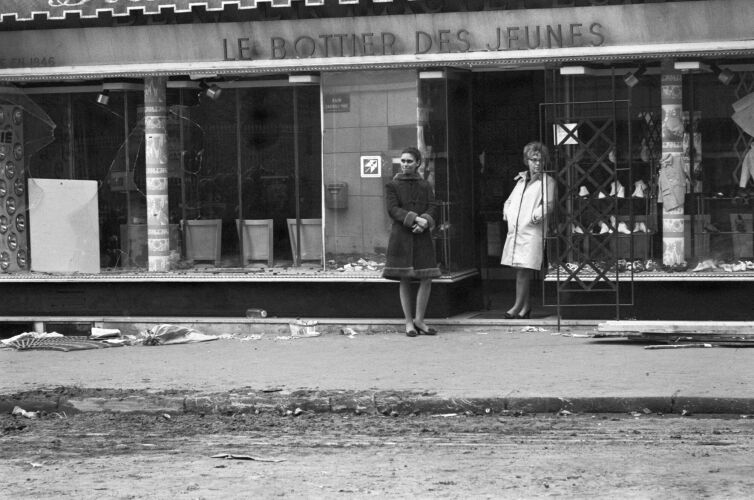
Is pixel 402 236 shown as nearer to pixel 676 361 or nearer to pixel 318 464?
pixel 676 361

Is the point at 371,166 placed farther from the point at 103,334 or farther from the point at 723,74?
the point at 723,74

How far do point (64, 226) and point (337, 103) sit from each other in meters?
3.79

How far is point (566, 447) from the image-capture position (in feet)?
30.1

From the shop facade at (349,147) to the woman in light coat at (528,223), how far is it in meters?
0.24

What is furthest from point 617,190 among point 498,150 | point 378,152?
point 378,152

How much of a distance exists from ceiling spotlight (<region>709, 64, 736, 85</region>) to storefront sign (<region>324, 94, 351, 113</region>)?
4.06m

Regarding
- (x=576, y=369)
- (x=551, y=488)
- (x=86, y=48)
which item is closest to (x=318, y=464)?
(x=551, y=488)

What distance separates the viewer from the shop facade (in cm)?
1525

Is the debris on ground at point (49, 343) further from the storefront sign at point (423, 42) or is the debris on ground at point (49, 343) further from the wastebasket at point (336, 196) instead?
the storefront sign at point (423, 42)

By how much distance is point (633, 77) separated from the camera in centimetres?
1545

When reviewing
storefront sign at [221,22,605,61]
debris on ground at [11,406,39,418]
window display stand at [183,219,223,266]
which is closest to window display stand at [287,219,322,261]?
window display stand at [183,219,223,266]

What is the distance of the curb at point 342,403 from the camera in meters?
10.6

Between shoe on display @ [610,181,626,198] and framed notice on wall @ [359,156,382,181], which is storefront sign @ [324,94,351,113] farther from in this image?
shoe on display @ [610,181,626,198]

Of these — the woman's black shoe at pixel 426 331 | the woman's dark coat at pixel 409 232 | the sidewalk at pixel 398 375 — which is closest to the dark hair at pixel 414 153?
the woman's dark coat at pixel 409 232
